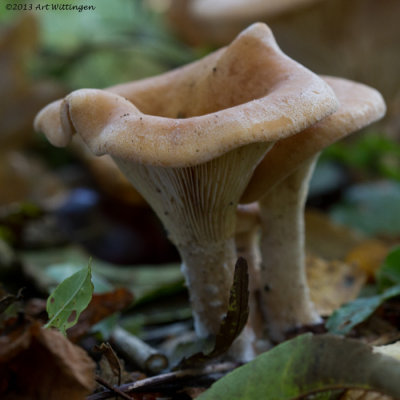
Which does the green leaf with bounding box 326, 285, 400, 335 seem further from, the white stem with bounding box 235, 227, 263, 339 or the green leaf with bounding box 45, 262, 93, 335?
the green leaf with bounding box 45, 262, 93, 335

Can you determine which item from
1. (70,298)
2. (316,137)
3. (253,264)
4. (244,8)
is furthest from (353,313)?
(244,8)

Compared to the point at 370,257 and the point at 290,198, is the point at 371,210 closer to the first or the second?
the point at 370,257

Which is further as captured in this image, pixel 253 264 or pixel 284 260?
pixel 253 264

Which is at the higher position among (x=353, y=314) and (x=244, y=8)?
(x=244, y=8)

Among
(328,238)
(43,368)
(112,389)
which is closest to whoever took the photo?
(43,368)

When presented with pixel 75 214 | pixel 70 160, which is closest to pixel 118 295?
pixel 75 214

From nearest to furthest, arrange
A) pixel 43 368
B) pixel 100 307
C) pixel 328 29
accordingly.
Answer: pixel 43 368 < pixel 100 307 < pixel 328 29

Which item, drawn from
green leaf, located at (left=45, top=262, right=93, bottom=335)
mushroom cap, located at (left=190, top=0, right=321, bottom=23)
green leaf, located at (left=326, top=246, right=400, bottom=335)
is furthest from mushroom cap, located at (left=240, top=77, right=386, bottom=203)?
mushroom cap, located at (left=190, top=0, right=321, bottom=23)
